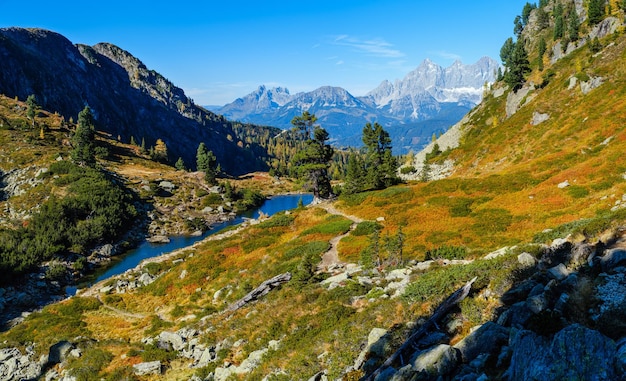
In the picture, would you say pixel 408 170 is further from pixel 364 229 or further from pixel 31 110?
pixel 31 110

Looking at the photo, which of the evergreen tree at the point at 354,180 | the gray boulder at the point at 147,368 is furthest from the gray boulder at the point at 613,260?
the evergreen tree at the point at 354,180

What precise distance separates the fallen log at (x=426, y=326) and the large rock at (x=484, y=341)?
6.07 feet

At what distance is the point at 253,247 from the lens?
146ft

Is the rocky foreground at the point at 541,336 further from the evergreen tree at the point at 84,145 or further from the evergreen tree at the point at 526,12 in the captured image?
the evergreen tree at the point at 526,12

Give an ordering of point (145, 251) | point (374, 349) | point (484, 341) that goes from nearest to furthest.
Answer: point (484, 341) < point (374, 349) < point (145, 251)

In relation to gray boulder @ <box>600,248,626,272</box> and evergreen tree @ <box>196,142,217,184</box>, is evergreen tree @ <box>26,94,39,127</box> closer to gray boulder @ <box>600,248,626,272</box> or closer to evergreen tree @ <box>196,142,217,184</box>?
evergreen tree @ <box>196,142,217,184</box>

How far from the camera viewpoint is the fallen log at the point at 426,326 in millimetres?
11461

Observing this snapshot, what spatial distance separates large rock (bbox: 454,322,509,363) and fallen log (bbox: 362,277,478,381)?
1849 millimetres

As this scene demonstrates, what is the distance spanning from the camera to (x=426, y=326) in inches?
500

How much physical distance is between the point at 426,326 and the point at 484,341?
9.58 feet

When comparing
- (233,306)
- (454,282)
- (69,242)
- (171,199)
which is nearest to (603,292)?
(454,282)

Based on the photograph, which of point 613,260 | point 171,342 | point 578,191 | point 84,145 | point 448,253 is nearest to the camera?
point 613,260

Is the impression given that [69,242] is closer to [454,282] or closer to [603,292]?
[454,282]

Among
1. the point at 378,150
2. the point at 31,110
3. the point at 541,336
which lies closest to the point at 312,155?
the point at 378,150
